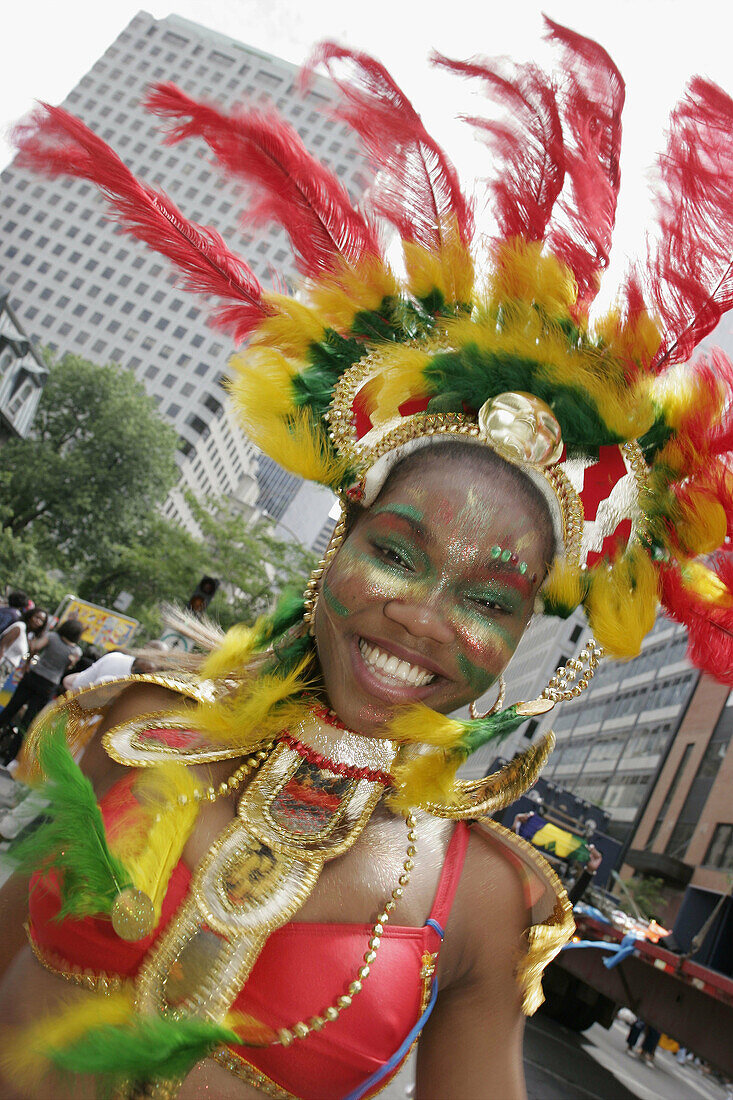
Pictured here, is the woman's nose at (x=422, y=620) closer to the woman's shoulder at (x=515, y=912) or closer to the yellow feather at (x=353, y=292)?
the woman's shoulder at (x=515, y=912)

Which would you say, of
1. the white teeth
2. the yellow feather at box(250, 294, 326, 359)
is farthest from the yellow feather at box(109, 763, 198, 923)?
the yellow feather at box(250, 294, 326, 359)

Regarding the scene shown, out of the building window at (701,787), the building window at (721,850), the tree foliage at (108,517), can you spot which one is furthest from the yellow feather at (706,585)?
the building window at (701,787)

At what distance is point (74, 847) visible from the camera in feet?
4.00

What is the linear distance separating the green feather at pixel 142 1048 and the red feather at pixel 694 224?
149 cm

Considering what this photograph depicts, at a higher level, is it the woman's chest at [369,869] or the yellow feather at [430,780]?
the yellow feather at [430,780]

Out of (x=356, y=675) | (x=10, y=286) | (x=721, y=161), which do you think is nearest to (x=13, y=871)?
(x=356, y=675)

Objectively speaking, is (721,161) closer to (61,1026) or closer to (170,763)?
(170,763)

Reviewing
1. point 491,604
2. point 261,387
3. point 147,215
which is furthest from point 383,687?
point 147,215

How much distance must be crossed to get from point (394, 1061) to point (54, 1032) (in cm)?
60

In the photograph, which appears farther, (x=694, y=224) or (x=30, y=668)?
(x=30, y=668)

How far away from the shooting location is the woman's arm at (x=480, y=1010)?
1.52 meters

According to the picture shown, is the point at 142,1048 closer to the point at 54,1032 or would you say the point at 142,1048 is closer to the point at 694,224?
the point at 54,1032

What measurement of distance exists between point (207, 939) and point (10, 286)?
83956 mm

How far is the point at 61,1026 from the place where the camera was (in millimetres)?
1163
